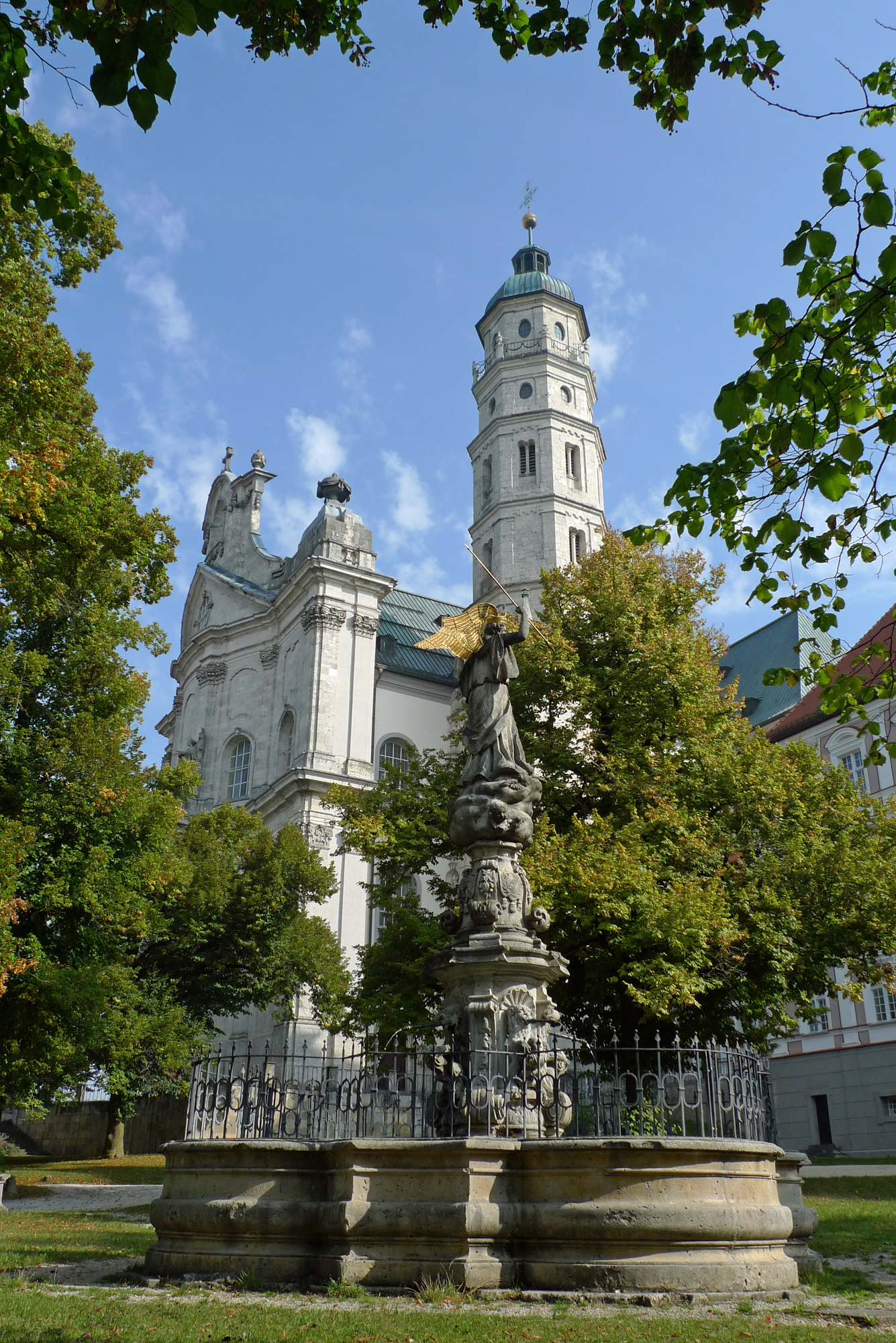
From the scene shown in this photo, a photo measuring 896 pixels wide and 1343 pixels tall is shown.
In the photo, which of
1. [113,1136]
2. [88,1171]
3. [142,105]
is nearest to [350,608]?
[113,1136]

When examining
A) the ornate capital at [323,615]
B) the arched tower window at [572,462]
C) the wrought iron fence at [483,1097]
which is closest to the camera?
the wrought iron fence at [483,1097]

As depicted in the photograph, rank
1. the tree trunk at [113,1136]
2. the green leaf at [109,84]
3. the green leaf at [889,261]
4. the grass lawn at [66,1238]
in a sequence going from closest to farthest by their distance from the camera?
the green leaf at [109,84] < the green leaf at [889,261] < the grass lawn at [66,1238] < the tree trunk at [113,1136]

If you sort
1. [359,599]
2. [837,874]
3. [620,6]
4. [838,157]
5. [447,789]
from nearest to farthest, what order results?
[838,157] → [620,6] → [837,874] → [447,789] → [359,599]

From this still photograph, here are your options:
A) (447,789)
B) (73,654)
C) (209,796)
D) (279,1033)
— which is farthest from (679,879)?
(209,796)

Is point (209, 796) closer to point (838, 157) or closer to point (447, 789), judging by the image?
point (447, 789)

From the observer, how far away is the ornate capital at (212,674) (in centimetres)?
4450

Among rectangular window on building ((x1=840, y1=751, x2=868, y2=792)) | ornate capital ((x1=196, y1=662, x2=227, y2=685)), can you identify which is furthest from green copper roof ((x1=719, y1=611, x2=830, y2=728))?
ornate capital ((x1=196, y1=662, x2=227, y2=685))

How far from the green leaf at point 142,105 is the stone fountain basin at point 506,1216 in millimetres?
7293

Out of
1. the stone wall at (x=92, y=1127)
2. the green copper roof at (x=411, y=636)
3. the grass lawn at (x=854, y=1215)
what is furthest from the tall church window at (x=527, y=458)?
the grass lawn at (x=854, y=1215)

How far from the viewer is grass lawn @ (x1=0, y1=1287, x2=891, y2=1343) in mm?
6258

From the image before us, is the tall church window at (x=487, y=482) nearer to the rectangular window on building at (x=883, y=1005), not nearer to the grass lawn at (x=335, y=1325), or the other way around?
the rectangular window on building at (x=883, y=1005)

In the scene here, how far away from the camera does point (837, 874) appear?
1809 cm

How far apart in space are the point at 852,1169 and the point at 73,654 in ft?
70.5

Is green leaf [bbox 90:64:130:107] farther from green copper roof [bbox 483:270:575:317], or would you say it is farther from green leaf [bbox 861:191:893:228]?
green copper roof [bbox 483:270:575:317]
